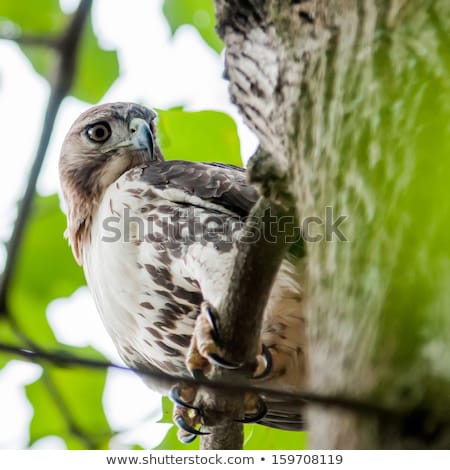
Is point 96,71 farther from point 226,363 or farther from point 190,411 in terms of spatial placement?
point 190,411

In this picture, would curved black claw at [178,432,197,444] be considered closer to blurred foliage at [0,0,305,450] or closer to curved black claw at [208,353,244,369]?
blurred foliage at [0,0,305,450]

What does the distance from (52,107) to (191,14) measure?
262 cm

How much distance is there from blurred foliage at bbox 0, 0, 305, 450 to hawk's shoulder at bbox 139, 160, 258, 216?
13 centimetres

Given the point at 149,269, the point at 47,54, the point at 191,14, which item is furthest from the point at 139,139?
the point at 47,54

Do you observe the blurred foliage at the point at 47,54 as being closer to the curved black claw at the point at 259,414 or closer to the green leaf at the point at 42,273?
the green leaf at the point at 42,273

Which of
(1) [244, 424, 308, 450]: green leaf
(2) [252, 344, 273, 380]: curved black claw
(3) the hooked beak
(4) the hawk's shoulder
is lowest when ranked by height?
(1) [244, 424, 308, 450]: green leaf

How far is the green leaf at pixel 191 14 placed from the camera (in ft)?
10.4

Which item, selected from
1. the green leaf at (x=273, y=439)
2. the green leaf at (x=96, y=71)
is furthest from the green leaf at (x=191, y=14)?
the green leaf at (x=273, y=439)

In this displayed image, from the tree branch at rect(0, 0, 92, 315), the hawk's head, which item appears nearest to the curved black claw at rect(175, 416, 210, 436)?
the hawk's head

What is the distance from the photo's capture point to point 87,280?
356cm

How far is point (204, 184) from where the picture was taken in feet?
10.6

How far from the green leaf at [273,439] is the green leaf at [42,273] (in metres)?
1.04

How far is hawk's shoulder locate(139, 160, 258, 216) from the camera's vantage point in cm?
316
